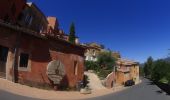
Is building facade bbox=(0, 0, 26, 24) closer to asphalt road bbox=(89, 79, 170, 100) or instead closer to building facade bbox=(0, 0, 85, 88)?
building facade bbox=(0, 0, 85, 88)

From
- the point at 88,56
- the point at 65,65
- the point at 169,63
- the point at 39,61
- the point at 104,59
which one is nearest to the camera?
the point at 39,61

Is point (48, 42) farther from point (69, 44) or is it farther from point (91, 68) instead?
point (91, 68)

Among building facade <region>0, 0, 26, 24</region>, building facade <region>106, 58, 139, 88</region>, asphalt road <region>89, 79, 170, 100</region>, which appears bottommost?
asphalt road <region>89, 79, 170, 100</region>

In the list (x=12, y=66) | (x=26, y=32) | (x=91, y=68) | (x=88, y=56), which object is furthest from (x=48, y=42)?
(x=88, y=56)

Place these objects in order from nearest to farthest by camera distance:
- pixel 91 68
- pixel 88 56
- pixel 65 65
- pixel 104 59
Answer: pixel 65 65, pixel 91 68, pixel 104 59, pixel 88 56

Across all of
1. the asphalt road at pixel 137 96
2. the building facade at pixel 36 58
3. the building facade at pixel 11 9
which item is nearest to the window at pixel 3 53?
the building facade at pixel 36 58

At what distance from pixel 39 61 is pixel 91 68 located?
114 ft

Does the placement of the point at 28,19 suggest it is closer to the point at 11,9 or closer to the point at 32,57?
the point at 11,9

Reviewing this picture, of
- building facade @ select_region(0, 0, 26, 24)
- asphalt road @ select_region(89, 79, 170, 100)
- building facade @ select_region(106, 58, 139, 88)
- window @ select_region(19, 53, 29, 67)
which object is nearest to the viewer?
window @ select_region(19, 53, 29, 67)

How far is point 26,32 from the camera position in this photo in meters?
27.4

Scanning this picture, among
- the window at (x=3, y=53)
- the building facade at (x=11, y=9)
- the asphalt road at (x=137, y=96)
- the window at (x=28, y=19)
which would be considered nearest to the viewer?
the window at (x=3, y=53)

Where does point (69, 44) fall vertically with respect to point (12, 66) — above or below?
above

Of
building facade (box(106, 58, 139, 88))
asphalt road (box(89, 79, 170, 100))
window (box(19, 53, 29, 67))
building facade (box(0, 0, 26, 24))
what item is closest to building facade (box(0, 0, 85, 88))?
window (box(19, 53, 29, 67))

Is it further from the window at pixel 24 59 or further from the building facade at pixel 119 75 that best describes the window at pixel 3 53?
the building facade at pixel 119 75
